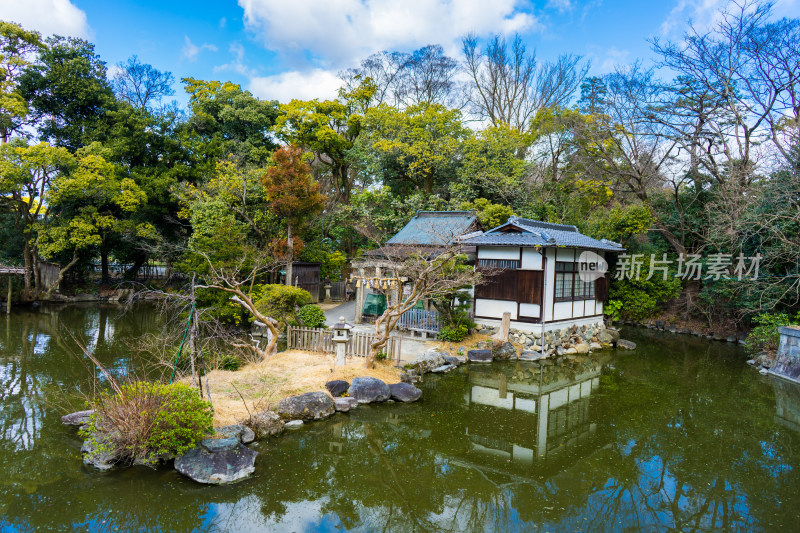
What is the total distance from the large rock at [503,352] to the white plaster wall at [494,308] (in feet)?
4.05

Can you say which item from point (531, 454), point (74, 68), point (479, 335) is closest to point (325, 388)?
point (531, 454)

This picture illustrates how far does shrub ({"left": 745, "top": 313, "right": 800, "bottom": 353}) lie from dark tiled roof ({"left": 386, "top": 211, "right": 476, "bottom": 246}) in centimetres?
941

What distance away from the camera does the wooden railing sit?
13887 millimetres

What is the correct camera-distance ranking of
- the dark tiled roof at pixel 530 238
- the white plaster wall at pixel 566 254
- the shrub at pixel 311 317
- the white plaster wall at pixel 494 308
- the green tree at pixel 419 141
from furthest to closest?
the green tree at pixel 419 141, the white plaster wall at pixel 566 254, the white plaster wall at pixel 494 308, the dark tiled roof at pixel 530 238, the shrub at pixel 311 317

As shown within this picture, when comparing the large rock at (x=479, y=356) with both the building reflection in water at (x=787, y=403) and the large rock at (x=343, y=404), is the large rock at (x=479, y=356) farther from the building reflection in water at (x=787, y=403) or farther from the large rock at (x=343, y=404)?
the building reflection in water at (x=787, y=403)

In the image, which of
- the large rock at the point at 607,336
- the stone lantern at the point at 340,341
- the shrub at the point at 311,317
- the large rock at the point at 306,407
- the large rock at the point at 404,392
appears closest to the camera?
the large rock at the point at 306,407

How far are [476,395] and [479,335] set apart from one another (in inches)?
176

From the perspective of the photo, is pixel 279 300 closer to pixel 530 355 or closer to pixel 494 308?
pixel 494 308

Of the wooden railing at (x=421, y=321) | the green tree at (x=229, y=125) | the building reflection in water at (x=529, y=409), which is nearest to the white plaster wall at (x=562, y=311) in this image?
the building reflection in water at (x=529, y=409)

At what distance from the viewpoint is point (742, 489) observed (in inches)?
239

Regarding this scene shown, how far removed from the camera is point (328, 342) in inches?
448

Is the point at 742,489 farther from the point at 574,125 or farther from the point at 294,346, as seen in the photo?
the point at 574,125

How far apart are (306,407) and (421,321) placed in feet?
21.7

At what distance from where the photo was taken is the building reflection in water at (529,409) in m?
7.41
